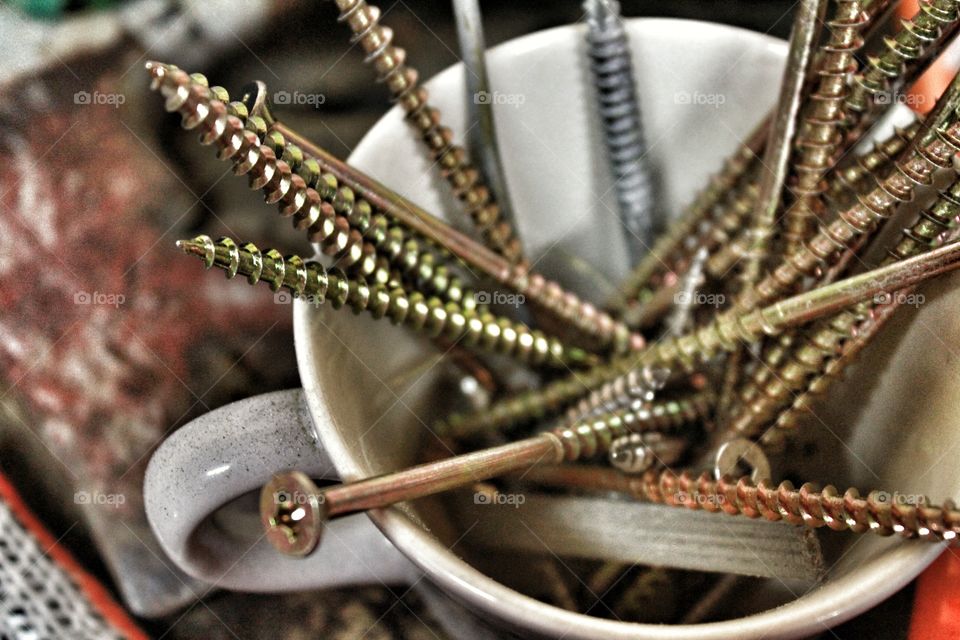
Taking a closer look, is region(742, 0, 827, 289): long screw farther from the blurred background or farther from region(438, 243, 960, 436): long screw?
the blurred background

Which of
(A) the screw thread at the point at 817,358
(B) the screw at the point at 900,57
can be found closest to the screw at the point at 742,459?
(A) the screw thread at the point at 817,358

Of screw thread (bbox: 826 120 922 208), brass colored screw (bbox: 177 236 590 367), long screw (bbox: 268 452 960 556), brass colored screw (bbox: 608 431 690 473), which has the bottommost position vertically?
brass colored screw (bbox: 608 431 690 473)

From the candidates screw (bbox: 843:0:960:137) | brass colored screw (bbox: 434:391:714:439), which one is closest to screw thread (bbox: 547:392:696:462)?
brass colored screw (bbox: 434:391:714:439)

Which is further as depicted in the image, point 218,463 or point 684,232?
point 684,232

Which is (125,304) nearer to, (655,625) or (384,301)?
(384,301)

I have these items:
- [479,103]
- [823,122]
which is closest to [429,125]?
[479,103]

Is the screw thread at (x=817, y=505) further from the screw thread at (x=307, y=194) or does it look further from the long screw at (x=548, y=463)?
the screw thread at (x=307, y=194)
